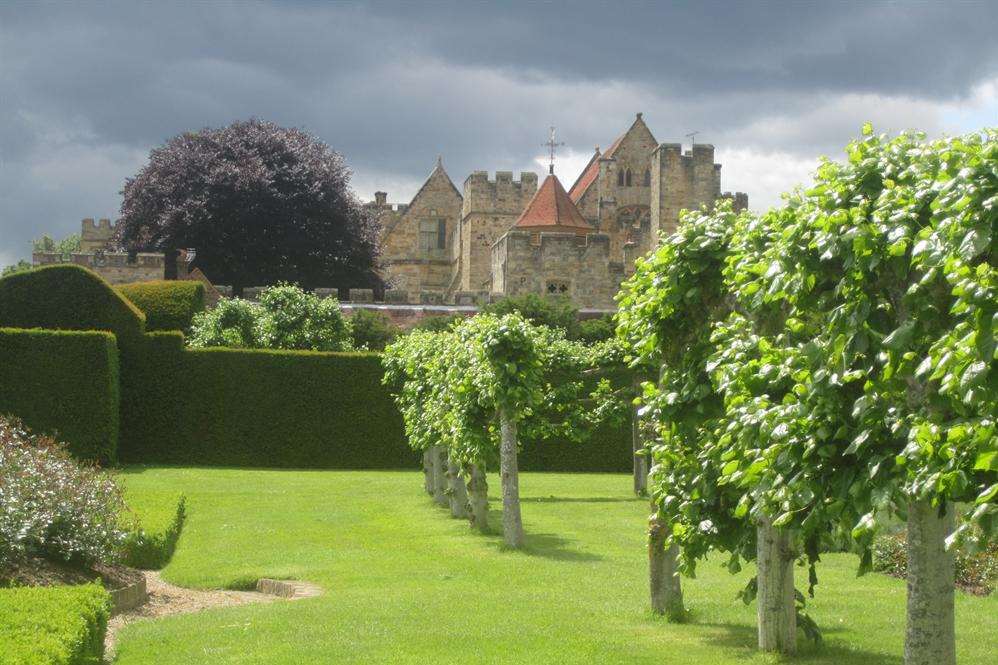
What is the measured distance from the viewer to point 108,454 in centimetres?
2592

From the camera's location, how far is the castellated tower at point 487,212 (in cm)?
5866

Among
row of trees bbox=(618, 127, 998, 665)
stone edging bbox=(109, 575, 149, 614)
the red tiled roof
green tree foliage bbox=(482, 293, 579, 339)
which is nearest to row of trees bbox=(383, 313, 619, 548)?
stone edging bbox=(109, 575, 149, 614)

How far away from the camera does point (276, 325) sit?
111 ft

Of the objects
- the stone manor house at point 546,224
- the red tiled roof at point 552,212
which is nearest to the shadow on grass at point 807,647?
the stone manor house at point 546,224

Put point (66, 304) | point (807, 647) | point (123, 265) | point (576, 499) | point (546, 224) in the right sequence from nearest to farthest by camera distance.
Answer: point (807, 647) < point (576, 499) < point (66, 304) < point (123, 265) < point (546, 224)

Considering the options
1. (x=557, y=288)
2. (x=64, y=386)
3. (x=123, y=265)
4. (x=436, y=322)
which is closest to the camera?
(x=64, y=386)

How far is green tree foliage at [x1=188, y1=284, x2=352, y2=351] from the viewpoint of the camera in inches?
1305

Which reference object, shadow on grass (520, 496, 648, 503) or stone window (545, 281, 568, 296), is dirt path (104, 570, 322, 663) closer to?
shadow on grass (520, 496, 648, 503)

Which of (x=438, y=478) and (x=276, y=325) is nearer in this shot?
(x=438, y=478)

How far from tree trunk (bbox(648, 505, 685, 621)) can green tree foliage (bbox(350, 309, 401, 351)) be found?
85.7ft

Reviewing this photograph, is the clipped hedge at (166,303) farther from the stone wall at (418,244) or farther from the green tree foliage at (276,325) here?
the stone wall at (418,244)

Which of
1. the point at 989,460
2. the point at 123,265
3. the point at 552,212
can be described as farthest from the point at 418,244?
the point at 989,460

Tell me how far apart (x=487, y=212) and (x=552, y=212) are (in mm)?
6246

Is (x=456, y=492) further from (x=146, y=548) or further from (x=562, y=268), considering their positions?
(x=562, y=268)
